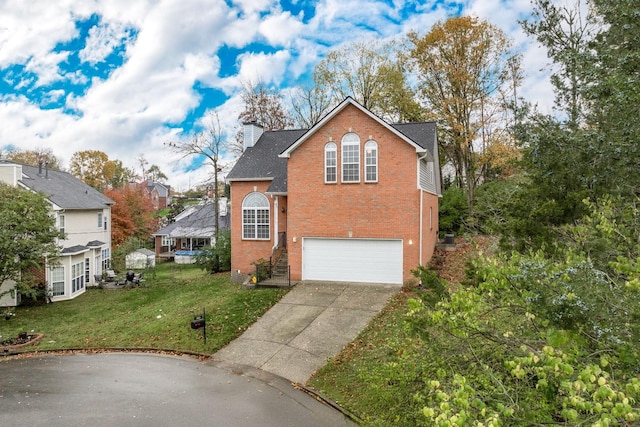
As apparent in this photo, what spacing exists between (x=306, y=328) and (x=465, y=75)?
23283 mm

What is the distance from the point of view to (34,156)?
165 feet

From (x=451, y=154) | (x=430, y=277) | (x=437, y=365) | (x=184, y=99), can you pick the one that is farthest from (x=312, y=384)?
(x=451, y=154)

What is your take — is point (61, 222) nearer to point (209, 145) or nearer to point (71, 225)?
point (71, 225)

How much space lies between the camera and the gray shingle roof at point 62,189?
82.3 ft

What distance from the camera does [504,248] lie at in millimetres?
9766

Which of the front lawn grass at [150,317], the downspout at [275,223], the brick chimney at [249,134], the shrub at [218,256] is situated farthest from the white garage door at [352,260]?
the shrub at [218,256]

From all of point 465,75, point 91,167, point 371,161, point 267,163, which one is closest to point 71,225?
point 267,163

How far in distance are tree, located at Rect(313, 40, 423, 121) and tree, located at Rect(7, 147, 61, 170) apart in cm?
3760

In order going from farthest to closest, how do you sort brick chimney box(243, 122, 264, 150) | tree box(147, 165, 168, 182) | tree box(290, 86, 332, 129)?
1. tree box(147, 165, 168, 182)
2. tree box(290, 86, 332, 129)
3. brick chimney box(243, 122, 264, 150)

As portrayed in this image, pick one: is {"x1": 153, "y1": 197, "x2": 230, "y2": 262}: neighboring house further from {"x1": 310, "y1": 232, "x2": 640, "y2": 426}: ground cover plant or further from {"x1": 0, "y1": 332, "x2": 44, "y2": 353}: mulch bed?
{"x1": 310, "y1": 232, "x2": 640, "y2": 426}: ground cover plant

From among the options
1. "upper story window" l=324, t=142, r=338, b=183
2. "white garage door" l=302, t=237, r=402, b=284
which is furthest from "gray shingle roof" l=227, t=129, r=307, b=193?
"white garage door" l=302, t=237, r=402, b=284

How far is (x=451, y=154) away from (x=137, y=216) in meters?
30.0

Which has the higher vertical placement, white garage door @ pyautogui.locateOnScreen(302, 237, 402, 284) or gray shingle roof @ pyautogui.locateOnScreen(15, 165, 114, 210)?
gray shingle roof @ pyautogui.locateOnScreen(15, 165, 114, 210)

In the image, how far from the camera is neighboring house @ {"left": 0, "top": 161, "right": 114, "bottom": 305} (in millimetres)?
22484
